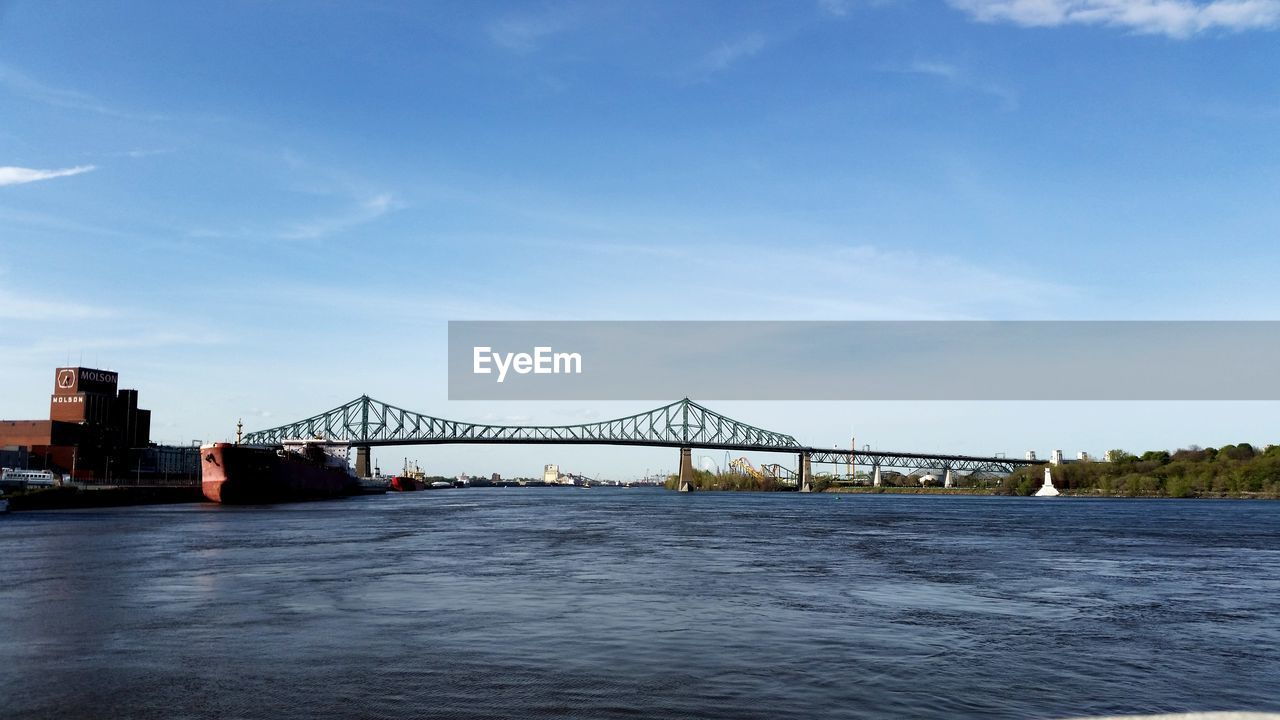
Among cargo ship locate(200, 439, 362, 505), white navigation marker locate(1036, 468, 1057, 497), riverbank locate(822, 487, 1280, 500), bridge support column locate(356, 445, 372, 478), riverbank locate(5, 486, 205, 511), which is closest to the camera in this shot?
riverbank locate(5, 486, 205, 511)

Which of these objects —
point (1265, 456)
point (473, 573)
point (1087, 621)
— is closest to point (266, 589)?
point (473, 573)

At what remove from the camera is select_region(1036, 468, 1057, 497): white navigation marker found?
151 m

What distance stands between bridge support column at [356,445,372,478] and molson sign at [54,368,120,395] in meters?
42.1

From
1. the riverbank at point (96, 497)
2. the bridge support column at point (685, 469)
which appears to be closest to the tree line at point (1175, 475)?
the bridge support column at point (685, 469)

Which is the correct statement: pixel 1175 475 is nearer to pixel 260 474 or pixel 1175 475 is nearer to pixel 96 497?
pixel 260 474

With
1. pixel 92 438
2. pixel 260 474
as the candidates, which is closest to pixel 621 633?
pixel 260 474

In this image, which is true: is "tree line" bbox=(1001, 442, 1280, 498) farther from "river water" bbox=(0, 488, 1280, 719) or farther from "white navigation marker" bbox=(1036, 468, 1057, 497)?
"river water" bbox=(0, 488, 1280, 719)

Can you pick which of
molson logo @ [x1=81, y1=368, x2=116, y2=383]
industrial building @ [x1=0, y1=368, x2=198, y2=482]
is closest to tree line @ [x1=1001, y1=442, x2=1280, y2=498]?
industrial building @ [x1=0, y1=368, x2=198, y2=482]

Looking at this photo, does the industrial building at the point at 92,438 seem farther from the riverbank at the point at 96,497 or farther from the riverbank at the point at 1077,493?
the riverbank at the point at 1077,493

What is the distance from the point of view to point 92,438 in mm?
122688

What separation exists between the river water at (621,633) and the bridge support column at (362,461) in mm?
139668

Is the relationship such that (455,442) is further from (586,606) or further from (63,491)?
(586,606)

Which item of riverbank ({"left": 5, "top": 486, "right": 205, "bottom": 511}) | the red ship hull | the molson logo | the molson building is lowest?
the red ship hull

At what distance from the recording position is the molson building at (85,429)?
387 feet
